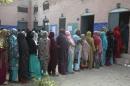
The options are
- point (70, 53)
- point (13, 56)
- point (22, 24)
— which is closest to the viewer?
point (13, 56)

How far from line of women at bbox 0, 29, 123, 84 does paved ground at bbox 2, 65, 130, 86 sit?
1.46ft

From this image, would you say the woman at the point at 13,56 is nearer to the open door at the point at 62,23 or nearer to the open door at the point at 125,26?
the open door at the point at 125,26

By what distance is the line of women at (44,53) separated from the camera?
31.6 ft

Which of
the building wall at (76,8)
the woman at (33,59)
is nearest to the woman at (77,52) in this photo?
the woman at (33,59)

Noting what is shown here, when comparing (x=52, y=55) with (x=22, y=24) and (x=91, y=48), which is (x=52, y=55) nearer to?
(x=91, y=48)

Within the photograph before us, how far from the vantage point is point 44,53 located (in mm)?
10367

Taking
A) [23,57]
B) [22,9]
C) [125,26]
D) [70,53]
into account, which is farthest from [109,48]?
[22,9]

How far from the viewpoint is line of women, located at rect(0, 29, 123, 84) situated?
31.6 ft

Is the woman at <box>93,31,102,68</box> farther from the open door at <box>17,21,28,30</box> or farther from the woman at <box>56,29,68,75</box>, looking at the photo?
the open door at <box>17,21,28,30</box>

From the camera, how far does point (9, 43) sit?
964cm

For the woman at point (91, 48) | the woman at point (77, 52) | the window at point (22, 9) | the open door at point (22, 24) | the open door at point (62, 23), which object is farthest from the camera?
the window at point (22, 9)

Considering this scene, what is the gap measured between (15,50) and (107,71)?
445 cm

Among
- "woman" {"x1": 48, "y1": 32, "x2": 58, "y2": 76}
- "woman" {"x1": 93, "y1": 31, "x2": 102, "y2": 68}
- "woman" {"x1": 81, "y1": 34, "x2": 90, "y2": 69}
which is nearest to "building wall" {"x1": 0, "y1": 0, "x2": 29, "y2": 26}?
"woman" {"x1": 93, "y1": 31, "x2": 102, "y2": 68}

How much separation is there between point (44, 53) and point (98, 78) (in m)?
2.20
